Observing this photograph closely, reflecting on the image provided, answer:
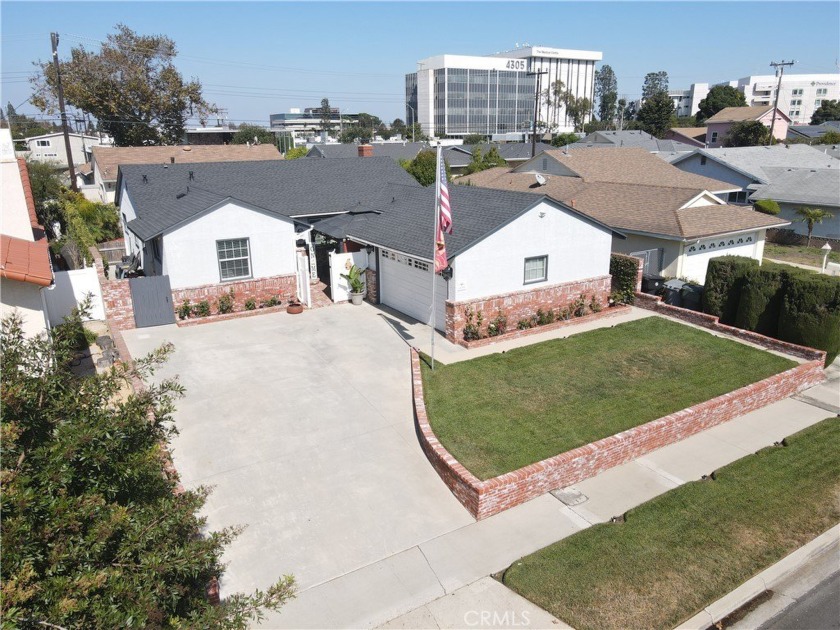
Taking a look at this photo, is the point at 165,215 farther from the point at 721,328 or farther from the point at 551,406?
the point at 721,328

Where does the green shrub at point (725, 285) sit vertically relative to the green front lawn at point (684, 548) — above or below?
above

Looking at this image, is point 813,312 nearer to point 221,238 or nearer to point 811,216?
point 221,238

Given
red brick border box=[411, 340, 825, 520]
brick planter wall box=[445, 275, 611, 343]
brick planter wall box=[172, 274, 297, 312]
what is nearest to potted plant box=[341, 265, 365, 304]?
brick planter wall box=[172, 274, 297, 312]

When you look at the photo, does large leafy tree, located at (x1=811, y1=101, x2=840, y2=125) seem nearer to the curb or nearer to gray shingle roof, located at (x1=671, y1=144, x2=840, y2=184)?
gray shingle roof, located at (x1=671, y1=144, x2=840, y2=184)

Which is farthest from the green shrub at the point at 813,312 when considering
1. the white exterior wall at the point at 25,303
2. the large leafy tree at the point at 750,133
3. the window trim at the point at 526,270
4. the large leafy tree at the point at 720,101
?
the large leafy tree at the point at 720,101

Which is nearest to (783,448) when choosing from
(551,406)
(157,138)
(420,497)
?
(551,406)

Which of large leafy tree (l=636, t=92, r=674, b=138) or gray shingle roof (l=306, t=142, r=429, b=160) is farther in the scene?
large leafy tree (l=636, t=92, r=674, b=138)

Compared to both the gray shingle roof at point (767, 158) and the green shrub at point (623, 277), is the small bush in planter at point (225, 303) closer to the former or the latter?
the green shrub at point (623, 277)
